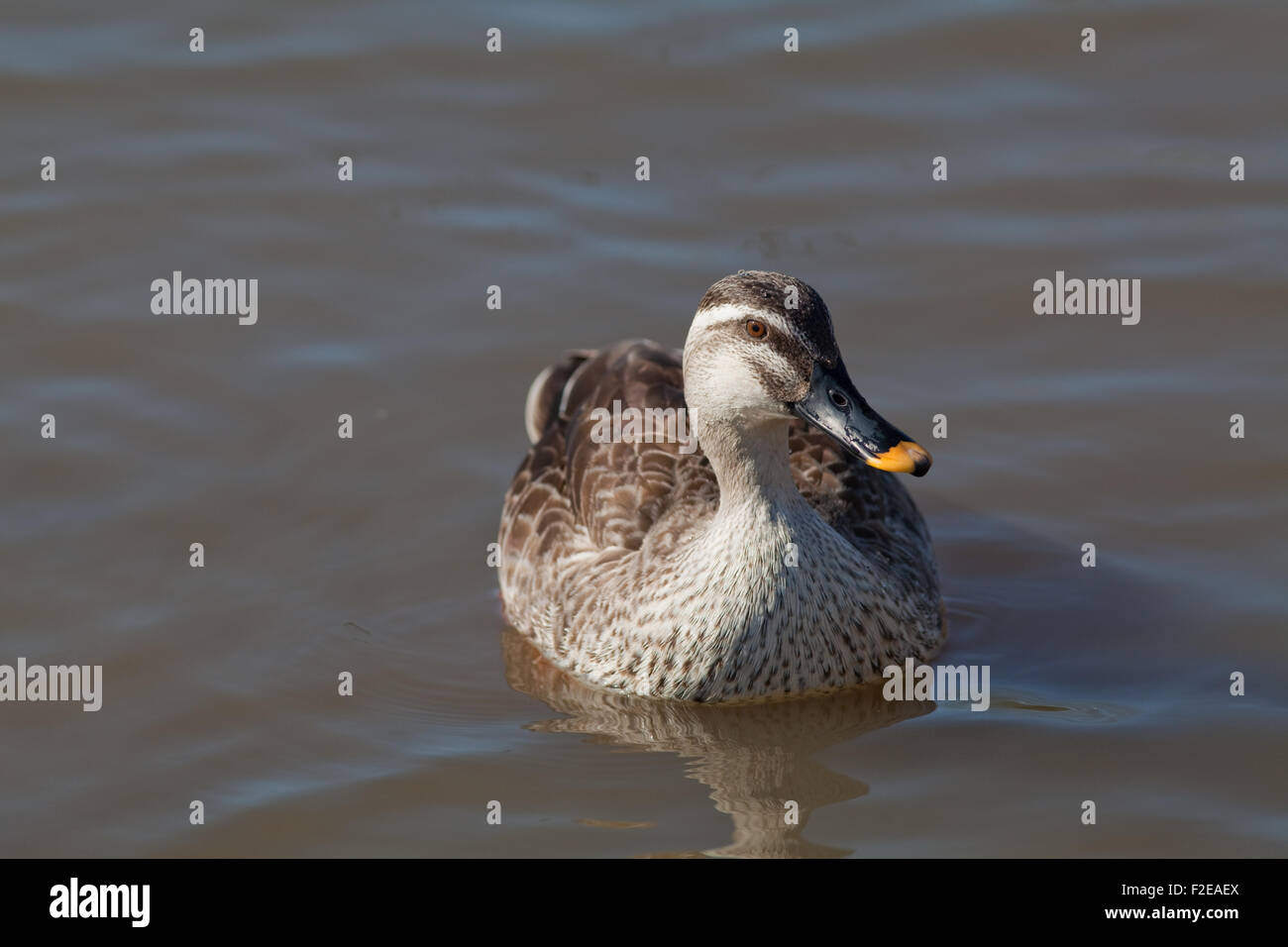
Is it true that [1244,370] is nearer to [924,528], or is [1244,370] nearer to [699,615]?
[924,528]

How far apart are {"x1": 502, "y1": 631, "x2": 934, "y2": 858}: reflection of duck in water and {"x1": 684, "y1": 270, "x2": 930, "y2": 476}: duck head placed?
5.41 ft

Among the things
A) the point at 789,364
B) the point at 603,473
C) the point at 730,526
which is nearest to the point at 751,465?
the point at 730,526

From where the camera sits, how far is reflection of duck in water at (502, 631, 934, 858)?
898 centimetres

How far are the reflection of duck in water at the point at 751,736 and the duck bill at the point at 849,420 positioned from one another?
5.39 feet

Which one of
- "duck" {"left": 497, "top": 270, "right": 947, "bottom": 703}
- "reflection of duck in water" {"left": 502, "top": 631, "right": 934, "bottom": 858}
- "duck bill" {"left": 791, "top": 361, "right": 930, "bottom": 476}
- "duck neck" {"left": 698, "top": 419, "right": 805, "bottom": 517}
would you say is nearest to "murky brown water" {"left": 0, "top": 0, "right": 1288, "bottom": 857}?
"reflection of duck in water" {"left": 502, "top": 631, "right": 934, "bottom": 858}

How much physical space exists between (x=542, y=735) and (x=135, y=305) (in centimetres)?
504

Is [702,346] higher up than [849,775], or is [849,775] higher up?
[702,346]

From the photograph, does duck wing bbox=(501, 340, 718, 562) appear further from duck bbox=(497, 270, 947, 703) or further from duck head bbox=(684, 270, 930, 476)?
duck head bbox=(684, 270, 930, 476)

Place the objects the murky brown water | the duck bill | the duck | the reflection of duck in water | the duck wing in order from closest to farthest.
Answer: the duck bill < the duck < the reflection of duck in water < the murky brown water < the duck wing
